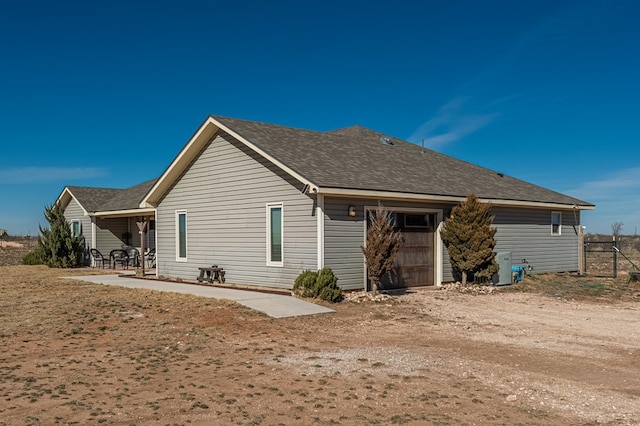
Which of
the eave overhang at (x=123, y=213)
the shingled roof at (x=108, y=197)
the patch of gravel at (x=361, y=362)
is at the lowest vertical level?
the patch of gravel at (x=361, y=362)

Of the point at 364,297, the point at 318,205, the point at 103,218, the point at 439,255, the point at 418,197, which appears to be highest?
the point at 418,197

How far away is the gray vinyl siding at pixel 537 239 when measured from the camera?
19.3 metres

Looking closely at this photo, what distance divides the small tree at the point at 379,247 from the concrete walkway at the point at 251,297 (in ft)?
6.94

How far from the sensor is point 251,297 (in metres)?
13.6

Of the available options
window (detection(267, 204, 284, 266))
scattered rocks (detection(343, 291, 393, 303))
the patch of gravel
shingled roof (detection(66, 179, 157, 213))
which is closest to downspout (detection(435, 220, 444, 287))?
scattered rocks (detection(343, 291, 393, 303))

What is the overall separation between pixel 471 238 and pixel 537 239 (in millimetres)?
5422

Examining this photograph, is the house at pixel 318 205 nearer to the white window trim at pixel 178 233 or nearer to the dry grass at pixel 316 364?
the white window trim at pixel 178 233

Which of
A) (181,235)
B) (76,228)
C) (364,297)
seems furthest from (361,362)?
(76,228)

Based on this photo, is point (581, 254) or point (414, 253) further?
point (581, 254)

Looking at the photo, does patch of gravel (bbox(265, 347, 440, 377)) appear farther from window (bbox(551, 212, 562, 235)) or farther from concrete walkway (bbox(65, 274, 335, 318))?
window (bbox(551, 212, 562, 235))

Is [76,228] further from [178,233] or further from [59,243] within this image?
[178,233]

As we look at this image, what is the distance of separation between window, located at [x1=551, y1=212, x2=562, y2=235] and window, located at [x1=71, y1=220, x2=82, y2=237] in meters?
22.7

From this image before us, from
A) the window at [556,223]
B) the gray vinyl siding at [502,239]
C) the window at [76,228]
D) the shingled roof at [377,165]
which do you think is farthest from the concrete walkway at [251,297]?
the window at [556,223]

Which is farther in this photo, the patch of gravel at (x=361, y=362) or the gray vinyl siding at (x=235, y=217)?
the gray vinyl siding at (x=235, y=217)
